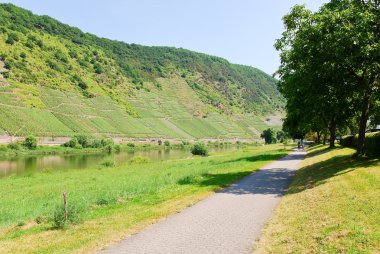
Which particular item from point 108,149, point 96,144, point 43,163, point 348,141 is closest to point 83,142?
point 96,144

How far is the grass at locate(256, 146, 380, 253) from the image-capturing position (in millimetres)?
9461

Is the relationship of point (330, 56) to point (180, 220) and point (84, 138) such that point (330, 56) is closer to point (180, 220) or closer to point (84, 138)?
point (180, 220)

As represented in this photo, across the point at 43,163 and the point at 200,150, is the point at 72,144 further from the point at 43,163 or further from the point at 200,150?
the point at 200,150

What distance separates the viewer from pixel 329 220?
11.8 metres

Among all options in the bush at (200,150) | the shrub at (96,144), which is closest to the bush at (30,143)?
the shrub at (96,144)

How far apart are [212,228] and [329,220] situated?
3.87m

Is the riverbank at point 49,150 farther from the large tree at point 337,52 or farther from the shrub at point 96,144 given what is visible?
the large tree at point 337,52

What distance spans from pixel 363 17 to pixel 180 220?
18473 millimetres

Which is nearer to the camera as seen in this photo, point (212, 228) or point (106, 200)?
point (212, 228)

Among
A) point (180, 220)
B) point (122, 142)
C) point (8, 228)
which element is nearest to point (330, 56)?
point (180, 220)

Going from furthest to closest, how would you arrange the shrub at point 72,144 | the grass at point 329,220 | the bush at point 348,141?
the shrub at point 72,144
the bush at point 348,141
the grass at point 329,220

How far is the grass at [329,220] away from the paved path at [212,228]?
655 mm

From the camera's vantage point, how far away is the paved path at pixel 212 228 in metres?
10.1

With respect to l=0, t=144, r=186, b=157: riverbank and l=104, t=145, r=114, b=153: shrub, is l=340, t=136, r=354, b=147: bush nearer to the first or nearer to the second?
l=0, t=144, r=186, b=157: riverbank
